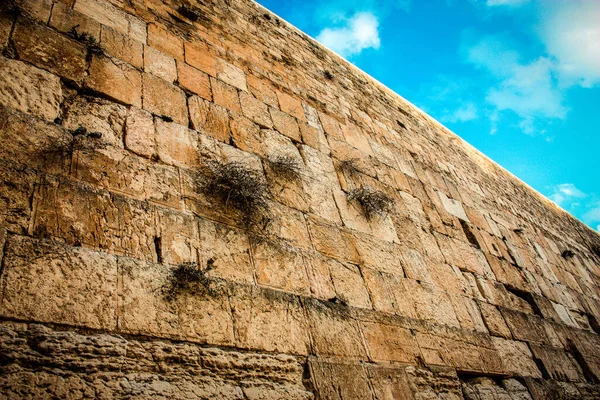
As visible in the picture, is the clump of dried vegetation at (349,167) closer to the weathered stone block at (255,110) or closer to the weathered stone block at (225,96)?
the weathered stone block at (255,110)

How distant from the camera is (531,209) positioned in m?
7.68

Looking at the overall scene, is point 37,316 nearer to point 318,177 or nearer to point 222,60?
point 318,177

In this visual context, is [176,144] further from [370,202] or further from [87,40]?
[370,202]

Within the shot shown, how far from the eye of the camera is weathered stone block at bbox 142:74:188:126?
259cm

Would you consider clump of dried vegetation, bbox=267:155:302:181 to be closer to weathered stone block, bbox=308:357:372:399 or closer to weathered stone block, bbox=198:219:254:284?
weathered stone block, bbox=198:219:254:284

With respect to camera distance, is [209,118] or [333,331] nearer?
[333,331]

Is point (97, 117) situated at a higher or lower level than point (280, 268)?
higher

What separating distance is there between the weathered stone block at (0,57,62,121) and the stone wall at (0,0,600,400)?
0.01 m

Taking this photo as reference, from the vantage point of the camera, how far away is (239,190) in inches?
97.9

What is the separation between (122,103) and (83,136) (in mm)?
432

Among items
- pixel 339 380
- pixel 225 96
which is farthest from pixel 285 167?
pixel 339 380

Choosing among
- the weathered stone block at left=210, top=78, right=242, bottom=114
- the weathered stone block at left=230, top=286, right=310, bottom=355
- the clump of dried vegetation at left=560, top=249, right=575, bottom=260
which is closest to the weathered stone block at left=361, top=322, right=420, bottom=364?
the weathered stone block at left=230, top=286, right=310, bottom=355

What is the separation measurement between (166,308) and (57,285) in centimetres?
46

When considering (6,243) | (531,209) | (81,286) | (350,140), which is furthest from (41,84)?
(531,209)
